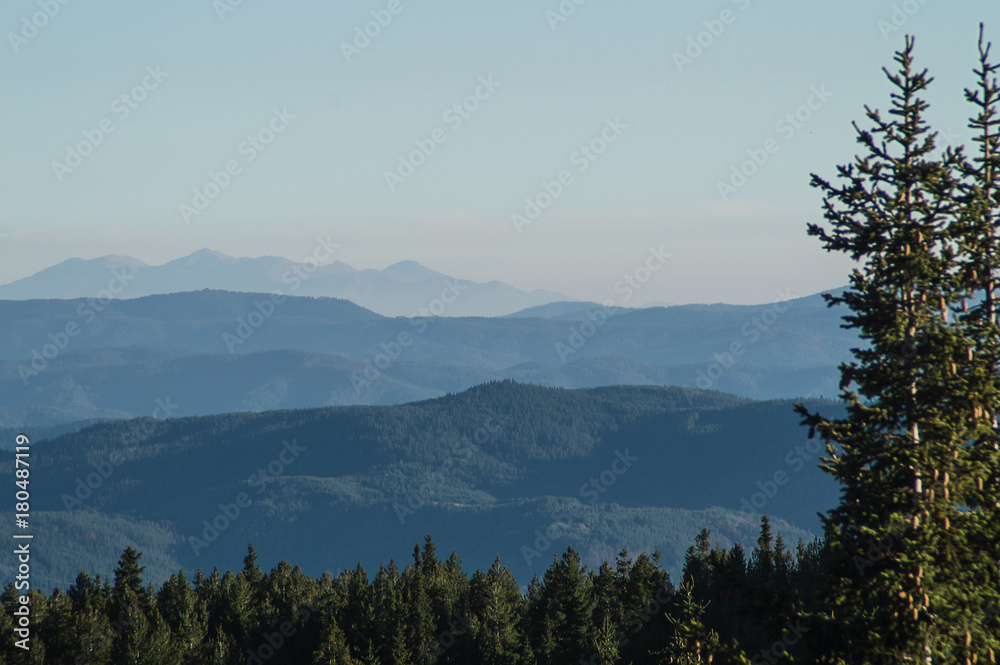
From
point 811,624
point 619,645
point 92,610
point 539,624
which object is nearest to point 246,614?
point 92,610

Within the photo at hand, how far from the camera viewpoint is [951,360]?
25703 mm

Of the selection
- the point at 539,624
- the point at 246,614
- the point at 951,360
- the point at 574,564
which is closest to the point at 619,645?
the point at 539,624

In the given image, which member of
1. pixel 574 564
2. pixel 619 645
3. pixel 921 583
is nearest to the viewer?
pixel 921 583

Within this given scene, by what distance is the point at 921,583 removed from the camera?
82.5ft

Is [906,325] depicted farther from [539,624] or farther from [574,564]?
[574,564]

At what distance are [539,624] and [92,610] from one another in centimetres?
4363

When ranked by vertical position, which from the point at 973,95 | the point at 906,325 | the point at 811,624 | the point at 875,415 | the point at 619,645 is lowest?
the point at 619,645

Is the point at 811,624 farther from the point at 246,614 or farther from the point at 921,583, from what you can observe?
the point at 246,614

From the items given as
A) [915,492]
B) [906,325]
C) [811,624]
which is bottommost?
[811,624]

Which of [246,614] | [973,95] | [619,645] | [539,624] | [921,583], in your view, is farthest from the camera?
[246,614]

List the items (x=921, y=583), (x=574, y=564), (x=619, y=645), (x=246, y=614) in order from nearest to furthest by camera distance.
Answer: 1. (x=921, y=583)
2. (x=619, y=645)
3. (x=574, y=564)
4. (x=246, y=614)

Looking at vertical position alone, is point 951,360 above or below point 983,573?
above

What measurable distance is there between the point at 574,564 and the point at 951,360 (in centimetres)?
7460

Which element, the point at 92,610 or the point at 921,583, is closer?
the point at 921,583
